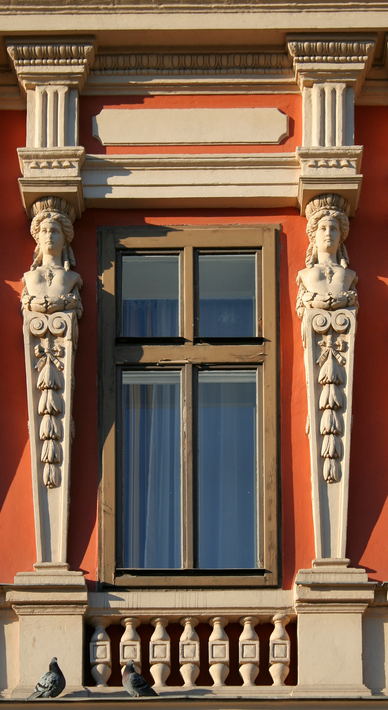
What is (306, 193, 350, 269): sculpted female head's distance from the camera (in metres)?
11.5

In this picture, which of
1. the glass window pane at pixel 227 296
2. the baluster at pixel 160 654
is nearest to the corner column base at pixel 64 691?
the baluster at pixel 160 654

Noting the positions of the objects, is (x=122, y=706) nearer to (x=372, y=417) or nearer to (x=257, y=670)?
(x=257, y=670)

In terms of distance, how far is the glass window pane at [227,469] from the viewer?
11008 mm

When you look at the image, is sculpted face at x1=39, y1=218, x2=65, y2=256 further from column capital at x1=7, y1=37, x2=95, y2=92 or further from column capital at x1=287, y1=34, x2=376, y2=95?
column capital at x1=287, y1=34, x2=376, y2=95

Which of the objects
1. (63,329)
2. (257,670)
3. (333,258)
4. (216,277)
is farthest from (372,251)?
(257,670)

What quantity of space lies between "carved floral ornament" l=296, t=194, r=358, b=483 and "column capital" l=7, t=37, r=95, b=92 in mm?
1844

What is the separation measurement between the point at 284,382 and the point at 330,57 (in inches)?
90.0

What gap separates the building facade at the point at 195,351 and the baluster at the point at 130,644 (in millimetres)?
14

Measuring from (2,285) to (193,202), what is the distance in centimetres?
140

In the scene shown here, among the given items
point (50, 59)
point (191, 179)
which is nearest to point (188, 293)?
point (191, 179)

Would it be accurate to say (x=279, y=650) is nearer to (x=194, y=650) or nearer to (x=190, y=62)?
(x=194, y=650)

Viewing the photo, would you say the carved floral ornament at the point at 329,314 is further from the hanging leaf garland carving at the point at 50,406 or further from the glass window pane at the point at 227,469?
the hanging leaf garland carving at the point at 50,406

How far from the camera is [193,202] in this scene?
460 inches

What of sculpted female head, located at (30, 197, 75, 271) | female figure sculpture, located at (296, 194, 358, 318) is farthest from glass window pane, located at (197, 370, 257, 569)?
sculpted female head, located at (30, 197, 75, 271)
